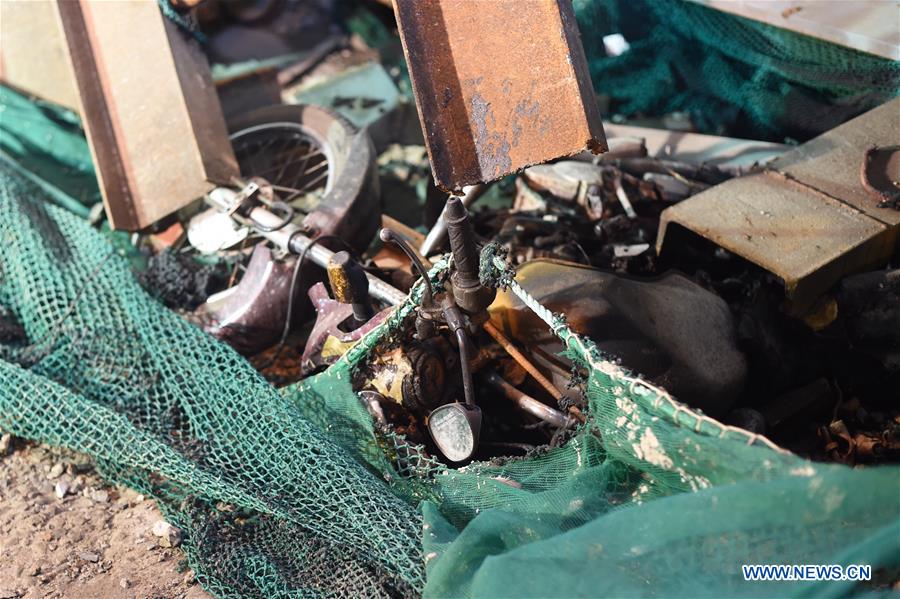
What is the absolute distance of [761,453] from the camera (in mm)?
1953

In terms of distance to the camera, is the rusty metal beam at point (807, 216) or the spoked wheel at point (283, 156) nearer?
the rusty metal beam at point (807, 216)

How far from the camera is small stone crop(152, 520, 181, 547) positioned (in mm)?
3191

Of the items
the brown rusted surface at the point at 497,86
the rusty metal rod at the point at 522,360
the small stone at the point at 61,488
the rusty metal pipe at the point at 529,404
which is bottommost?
the small stone at the point at 61,488

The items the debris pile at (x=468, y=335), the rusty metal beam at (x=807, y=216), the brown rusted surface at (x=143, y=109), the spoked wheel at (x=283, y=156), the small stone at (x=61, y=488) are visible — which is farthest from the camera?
the spoked wheel at (x=283, y=156)

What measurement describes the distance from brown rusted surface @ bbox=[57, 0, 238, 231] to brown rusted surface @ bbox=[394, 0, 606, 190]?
2.11 metres

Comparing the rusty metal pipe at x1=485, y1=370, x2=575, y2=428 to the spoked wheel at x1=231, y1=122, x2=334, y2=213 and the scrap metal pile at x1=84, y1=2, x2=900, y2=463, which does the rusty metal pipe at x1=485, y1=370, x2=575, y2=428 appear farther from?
the spoked wheel at x1=231, y1=122, x2=334, y2=213

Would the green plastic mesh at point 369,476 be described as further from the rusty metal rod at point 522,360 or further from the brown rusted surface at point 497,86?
the brown rusted surface at point 497,86

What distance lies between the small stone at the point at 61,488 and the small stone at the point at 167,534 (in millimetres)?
559

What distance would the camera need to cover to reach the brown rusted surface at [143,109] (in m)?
4.68

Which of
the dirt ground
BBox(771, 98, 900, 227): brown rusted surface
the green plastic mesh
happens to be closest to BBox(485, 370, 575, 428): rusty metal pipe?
the green plastic mesh

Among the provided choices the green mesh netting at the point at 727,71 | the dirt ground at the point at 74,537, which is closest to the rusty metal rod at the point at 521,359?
the dirt ground at the point at 74,537

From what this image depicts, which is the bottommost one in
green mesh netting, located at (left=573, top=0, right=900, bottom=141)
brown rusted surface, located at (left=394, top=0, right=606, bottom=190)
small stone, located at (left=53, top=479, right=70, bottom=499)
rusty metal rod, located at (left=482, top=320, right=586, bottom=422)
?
small stone, located at (left=53, top=479, right=70, bottom=499)

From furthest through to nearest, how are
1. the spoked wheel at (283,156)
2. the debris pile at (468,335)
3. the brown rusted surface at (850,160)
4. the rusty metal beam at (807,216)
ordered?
1. the spoked wheel at (283,156)
2. the brown rusted surface at (850,160)
3. the rusty metal beam at (807,216)
4. the debris pile at (468,335)

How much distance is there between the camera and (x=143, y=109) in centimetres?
479
